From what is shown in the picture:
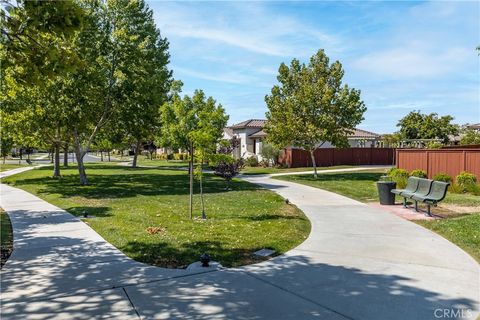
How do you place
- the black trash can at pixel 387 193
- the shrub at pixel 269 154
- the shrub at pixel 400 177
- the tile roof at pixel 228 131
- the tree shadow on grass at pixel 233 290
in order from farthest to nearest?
the tile roof at pixel 228 131, the shrub at pixel 269 154, the shrub at pixel 400 177, the black trash can at pixel 387 193, the tree shadow on grass at pixel 233 290

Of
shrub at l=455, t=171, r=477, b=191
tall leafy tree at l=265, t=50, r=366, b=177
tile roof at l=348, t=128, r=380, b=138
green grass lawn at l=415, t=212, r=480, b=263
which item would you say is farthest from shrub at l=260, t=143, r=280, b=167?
green grass lawn at l=415, t=212, r=480, b=263

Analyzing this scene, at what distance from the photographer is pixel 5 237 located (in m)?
8.75

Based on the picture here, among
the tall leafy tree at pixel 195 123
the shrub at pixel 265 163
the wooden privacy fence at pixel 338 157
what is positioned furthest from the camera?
the shrub at pixel 265 163

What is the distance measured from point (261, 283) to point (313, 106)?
21667 mm

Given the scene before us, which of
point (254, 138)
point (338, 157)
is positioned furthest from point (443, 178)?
point (254, 138)

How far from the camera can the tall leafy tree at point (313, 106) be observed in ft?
85.6

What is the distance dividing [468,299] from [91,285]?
5.14 m

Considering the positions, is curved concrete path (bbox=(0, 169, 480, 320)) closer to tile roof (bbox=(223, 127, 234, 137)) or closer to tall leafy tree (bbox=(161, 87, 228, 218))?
tall leafy tree (bbox=(161, 87, 228, 218))

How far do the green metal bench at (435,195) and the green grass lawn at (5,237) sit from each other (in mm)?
10511

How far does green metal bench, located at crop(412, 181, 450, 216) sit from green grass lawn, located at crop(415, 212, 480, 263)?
0.66 m

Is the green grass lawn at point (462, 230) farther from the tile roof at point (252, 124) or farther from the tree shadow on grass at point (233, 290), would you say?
the tile roof at point (252, 124)

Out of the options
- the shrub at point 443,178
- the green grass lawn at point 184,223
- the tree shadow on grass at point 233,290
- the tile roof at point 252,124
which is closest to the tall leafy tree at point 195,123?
the green grass lawn at point 184,223

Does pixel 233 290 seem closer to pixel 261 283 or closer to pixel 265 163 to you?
pixel 261 283

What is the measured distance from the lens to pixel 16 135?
20.4 m
